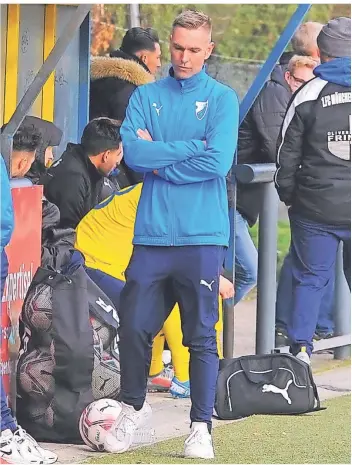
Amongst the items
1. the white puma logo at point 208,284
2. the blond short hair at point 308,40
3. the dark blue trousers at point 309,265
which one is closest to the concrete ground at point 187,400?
the dark blue trousers at point 309,265

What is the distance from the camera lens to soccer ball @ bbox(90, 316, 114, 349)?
5.69 meters

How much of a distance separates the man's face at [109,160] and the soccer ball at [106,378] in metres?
1.33

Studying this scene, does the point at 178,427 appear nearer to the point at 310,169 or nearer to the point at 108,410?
the point at 108,410

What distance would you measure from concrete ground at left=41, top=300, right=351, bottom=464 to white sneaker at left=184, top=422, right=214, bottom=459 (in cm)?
41

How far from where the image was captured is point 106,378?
5.70 metres

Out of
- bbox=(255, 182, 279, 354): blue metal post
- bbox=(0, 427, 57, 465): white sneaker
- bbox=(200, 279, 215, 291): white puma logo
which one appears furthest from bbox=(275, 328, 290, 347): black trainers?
bbox=(0, 427, 57, 465): white sneaker

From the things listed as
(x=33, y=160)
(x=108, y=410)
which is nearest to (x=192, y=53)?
(x=33, y=160)

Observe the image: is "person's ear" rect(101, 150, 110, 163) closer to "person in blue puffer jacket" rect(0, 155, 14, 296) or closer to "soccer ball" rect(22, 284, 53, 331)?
"soccer ball" rect(22, 284, 53, 331)

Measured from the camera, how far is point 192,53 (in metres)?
5.26

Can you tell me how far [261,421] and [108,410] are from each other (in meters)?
1.05

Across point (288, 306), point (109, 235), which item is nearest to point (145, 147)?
point (109, 235)

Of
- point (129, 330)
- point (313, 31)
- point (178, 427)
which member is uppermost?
point (313, 31)

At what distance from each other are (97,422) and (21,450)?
412 millimetres

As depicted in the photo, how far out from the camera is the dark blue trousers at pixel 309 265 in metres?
6.80
